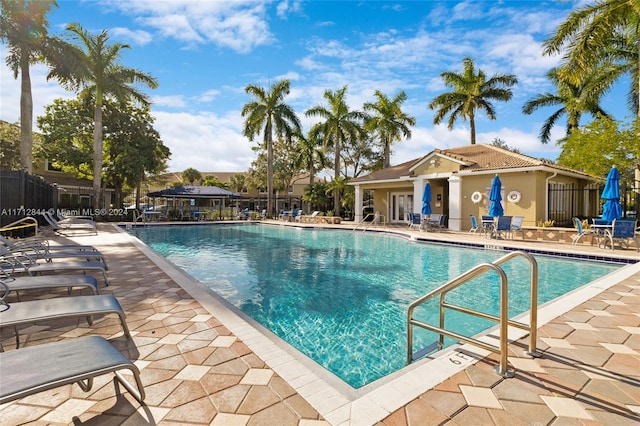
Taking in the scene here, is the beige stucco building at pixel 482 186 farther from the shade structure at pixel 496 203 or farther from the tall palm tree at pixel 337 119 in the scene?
the tall palm tree at pixel 337 119

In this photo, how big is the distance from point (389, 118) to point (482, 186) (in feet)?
39.4

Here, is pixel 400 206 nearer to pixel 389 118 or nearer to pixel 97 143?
pixel 389 118

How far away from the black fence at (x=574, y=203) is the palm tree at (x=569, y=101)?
4221 mm

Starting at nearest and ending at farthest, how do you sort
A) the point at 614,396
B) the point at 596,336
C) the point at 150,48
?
the point at 614,396
the point at 596,336
the point at 150,48

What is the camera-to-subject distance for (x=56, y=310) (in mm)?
3016

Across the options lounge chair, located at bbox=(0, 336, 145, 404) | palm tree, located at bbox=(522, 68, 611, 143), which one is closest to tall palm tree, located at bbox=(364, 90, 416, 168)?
palm tree, located at bbox=(522, 68, 611, 143)

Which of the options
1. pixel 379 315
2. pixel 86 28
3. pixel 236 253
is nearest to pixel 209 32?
pixel 236 253

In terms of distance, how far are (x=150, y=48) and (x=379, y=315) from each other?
14567 millimetres

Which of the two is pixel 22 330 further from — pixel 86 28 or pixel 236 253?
pixel 86 28

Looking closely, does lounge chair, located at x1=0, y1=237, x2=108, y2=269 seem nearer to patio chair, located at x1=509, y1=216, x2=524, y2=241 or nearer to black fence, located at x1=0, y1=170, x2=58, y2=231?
black fence, located at x1=0, y1=170, x2=58, y2=231

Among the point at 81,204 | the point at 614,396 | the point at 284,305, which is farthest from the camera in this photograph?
the point at 81,204

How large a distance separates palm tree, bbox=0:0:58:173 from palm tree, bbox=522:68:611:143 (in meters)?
27.7

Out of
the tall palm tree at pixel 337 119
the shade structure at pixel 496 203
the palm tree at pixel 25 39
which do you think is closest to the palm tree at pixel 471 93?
the tall palm tree at pixel 337 119

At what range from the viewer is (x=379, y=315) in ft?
17.8
